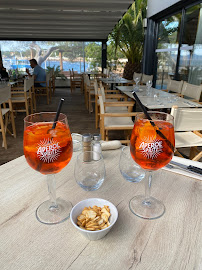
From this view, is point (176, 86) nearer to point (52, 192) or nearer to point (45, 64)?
point (52, 192)

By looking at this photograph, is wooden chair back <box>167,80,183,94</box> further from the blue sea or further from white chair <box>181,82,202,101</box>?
the blue sea

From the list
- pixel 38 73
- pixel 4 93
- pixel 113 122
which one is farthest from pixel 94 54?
pixel 113 122

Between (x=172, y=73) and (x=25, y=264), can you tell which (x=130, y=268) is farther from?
(x=172, y=73)

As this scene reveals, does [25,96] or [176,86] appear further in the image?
[176,86]

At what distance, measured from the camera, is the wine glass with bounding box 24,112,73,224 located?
0.48m

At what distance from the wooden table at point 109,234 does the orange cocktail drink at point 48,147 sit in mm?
146

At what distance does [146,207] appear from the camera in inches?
22.3

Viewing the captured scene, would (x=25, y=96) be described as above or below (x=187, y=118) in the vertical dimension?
below

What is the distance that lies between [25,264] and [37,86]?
690 centimetres

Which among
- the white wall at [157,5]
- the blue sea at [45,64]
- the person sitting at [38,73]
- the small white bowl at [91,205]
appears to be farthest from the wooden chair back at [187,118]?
the blue sea at [45,64]

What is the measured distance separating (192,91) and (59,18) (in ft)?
17.0

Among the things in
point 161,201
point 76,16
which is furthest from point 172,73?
point 161,201

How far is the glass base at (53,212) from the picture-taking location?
52 centimetres

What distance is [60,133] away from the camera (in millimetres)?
497
